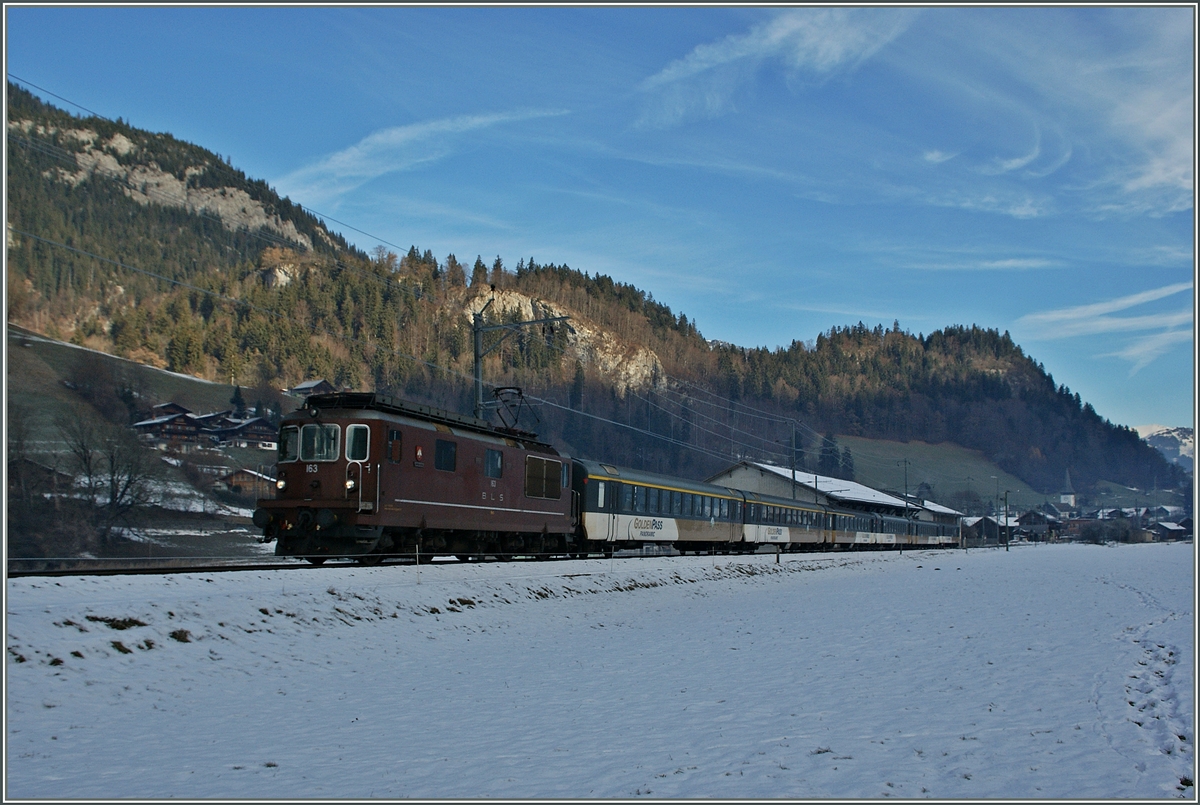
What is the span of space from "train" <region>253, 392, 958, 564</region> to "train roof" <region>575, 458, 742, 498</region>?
90mm

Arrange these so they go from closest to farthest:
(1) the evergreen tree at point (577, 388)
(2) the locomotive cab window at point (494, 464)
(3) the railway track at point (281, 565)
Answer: (3) the railway track at point (281, 565) → (2) the locomotive cab window at point (494, 464) → (1) the evergreen tree at point (577, 388)

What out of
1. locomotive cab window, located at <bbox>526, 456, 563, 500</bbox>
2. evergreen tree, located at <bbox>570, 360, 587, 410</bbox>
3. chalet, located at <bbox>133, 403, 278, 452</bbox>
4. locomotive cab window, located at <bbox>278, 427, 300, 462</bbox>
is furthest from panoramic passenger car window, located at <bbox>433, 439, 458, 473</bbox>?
evergreen tree, located at <bbox>570, 360, 587, 410</bbox>

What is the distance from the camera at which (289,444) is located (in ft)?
71.7

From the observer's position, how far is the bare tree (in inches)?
Result: 2574

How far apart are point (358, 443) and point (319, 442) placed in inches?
47.2

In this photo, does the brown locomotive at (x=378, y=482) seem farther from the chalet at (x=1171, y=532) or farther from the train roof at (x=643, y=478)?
the chalet at (x=1171, y=532)

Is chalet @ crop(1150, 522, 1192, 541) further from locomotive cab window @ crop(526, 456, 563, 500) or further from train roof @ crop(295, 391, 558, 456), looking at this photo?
train roof @ crop(295, 391, 558, 456)

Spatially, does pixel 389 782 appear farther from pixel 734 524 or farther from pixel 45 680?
pixel 734 524

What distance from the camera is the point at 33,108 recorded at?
5645 inches

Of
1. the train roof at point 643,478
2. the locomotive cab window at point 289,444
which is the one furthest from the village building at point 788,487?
the locomotive cab window at point 289,444

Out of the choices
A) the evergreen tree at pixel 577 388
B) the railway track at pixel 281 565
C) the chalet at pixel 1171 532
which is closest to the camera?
the railway track at pixel 281 565

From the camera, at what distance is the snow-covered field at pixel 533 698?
8.03m

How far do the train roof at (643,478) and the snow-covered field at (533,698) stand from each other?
1280cm

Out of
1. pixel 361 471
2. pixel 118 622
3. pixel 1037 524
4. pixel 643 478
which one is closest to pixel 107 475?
pixel 643 478
